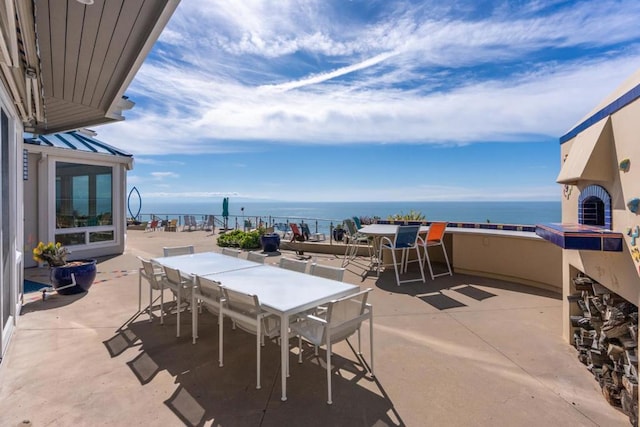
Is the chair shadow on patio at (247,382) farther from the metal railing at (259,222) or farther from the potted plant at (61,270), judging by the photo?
the metal railing at (259,222)

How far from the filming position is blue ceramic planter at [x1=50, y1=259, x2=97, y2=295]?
171 inches

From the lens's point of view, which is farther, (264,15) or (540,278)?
(540,278)

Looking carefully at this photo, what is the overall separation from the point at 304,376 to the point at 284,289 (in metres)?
0.69

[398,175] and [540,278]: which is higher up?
[398,175]

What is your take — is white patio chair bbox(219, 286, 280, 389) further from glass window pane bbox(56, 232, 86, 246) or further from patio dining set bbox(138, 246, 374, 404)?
glass window pane bbox(56, 232, 86, 246)

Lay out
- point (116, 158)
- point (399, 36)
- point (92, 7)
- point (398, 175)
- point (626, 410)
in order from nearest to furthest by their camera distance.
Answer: point (626, 410) < point (92, 7) < point (399, 36) < point (116, 158) < point (398, 175)

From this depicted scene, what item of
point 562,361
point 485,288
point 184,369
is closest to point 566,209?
point 562,361

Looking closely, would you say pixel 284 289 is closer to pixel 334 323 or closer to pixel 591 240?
pixel 334 323

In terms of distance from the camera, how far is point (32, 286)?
492 cm

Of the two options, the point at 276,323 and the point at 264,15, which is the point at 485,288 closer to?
the point at 276,323

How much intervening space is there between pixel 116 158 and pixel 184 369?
6.91 metres

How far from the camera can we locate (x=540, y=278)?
4785mm

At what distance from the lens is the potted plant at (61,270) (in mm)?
4352

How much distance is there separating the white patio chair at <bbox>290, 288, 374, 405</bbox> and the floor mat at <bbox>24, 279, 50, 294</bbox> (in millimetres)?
4813
